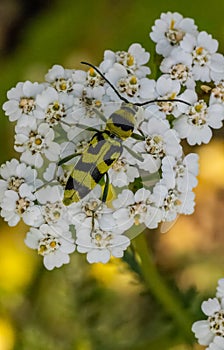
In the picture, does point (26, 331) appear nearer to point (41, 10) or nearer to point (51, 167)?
point (51, 167)

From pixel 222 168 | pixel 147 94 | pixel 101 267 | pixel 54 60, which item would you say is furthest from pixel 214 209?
pixel 147 94

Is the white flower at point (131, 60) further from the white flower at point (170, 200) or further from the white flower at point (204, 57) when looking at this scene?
the white flower at point (170, 200)

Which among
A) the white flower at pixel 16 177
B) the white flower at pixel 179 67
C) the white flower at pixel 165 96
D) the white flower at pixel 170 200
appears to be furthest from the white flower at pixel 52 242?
the white flower at pixel 179 67

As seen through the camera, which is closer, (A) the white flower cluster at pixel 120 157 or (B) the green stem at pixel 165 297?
(A) the white flower cluster at pixel 120 157

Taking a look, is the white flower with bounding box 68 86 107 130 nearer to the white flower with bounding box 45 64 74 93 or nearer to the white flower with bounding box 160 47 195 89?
the white flower with bounding box 45 64 74 93

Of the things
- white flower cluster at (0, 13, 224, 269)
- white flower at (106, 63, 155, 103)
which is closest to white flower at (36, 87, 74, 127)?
white flower cluster at (0, 13, 224, 269)

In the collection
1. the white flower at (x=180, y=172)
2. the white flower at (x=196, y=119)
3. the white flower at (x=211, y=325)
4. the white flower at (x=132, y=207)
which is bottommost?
the white flower at (x=211, y=325)
